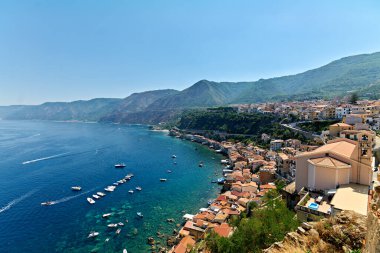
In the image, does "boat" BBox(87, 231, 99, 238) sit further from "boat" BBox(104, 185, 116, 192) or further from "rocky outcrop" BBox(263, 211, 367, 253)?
"rocky outcrop" BBox(263, 211, 367, 253)

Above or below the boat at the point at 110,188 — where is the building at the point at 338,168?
above

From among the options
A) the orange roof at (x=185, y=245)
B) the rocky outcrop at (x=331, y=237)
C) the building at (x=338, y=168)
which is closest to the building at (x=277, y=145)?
the building at (x=338, y=168)

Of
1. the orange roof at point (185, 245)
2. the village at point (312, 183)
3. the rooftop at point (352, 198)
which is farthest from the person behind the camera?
the orange roof at point (185, 245)

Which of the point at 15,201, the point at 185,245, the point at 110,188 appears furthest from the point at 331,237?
the point at 15,201

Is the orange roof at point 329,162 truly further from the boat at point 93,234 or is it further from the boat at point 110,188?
the boat at point 110,188

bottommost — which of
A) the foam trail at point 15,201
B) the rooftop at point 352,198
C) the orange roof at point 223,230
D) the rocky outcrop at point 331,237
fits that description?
the foam trail at point 15,201

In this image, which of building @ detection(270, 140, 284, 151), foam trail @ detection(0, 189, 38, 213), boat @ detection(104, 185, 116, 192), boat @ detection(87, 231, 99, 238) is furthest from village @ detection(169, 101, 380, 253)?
foam trail @ detection(0, 189, 38, 213)
